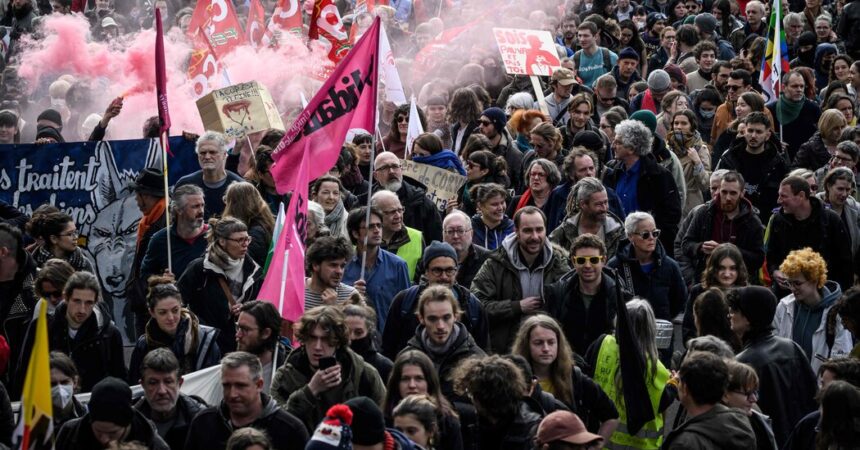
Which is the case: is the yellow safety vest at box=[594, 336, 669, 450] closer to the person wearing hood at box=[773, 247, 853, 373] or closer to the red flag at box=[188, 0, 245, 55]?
the person wearing hood at box=[773, 247, 853, 373]

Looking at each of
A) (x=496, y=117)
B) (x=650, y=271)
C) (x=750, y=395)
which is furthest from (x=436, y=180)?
(x=750, y=395)

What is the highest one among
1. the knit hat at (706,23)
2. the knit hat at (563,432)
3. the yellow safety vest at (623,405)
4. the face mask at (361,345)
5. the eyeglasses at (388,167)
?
the knit hat at (706,23)

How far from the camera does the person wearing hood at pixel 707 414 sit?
6914mm

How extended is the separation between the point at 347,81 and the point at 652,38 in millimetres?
10482

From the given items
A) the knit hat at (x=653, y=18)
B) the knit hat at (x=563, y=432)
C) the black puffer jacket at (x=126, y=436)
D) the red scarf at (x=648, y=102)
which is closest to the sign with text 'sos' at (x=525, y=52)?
the red scarf at (x=648, y=102)

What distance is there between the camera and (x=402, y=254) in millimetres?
10562

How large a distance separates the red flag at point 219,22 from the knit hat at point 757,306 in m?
8.96

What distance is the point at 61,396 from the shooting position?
7.82m

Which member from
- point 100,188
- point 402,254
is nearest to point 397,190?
point 402,254

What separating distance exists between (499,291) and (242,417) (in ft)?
8.73

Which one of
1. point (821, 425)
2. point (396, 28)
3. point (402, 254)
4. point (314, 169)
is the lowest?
point (821, 425)

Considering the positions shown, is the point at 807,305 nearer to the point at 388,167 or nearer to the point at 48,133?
the point at 388,167

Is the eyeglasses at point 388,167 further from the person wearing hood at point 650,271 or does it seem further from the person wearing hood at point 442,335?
the person wearing hood at point 442,335

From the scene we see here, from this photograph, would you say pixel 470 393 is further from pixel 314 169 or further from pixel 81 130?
pixel 81 130
